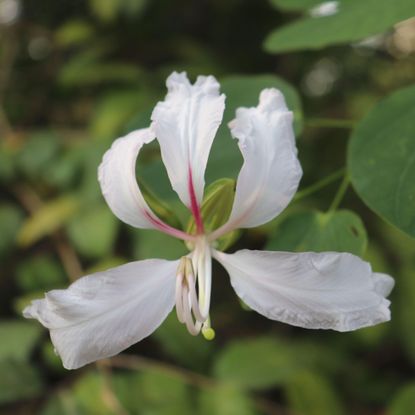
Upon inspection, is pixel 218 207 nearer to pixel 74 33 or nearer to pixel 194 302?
pixel 194 302

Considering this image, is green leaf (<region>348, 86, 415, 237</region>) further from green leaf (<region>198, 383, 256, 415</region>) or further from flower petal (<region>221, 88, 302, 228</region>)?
green leaf (<region>198, 383, 256, 415</region>)

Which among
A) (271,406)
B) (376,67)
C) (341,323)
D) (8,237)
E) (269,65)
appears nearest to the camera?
(341,323)

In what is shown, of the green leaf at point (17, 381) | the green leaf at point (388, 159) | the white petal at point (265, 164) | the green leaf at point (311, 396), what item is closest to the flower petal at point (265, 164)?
the white petal at point (265, 164)

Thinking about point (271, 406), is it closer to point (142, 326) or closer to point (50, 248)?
point (50, 248)

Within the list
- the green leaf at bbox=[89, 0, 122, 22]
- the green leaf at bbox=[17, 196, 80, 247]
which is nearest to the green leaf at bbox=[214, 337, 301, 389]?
the green leaf at bbox=[17, 196, 80, 247]

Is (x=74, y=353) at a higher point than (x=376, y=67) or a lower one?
higher

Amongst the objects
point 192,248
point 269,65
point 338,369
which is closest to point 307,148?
point 269,65
